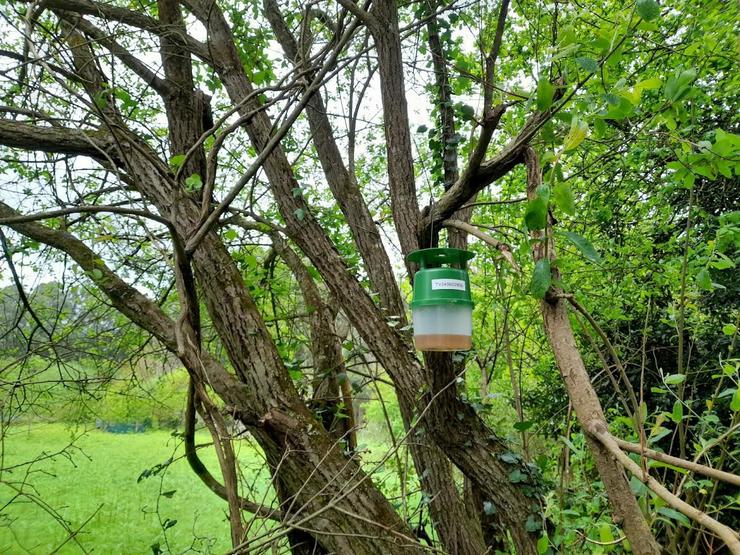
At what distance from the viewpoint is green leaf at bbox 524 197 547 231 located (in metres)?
0.68

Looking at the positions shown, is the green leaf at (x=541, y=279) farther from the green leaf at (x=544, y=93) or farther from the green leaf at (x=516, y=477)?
the green leaf at (x=516, y=477)

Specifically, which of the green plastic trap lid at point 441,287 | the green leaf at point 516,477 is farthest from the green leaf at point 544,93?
the green leaf at point 516,477

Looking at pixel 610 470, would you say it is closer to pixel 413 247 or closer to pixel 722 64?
pixel 413 247

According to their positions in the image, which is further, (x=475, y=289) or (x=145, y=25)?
(x=475, y=289)

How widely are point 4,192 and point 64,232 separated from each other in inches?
22.5

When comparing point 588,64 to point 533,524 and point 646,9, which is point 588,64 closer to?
point 646,9

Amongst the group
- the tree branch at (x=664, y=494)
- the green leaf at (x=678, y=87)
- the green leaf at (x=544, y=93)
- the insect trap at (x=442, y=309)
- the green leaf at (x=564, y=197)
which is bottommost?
the tree branch at (x=664, y=494)

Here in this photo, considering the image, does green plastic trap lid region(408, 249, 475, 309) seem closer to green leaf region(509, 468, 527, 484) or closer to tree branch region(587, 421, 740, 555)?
tree branch region(587, 421, 740, 555)

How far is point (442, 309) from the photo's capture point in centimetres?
116

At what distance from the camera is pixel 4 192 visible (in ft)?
8.17

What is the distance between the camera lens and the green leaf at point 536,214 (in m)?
0.68

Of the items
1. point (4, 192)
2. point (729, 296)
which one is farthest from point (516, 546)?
point (4, 192)

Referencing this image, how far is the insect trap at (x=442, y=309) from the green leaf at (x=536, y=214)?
1.47 feet

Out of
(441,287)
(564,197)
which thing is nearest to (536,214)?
(564,197)
